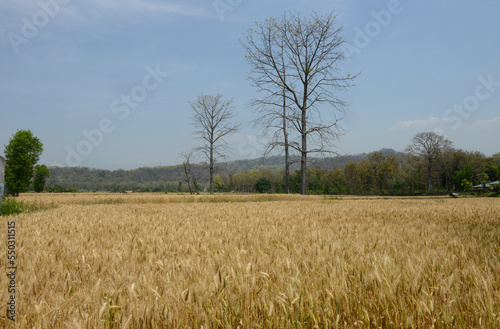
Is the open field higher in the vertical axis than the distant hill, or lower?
lower

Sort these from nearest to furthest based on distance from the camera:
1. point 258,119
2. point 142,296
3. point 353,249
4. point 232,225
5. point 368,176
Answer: point 142,296, point 353,249, point 232,225, point 258,119, point 368,176

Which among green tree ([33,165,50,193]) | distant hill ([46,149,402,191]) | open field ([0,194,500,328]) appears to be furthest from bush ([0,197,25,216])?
distant hill ([46,149,402,191])

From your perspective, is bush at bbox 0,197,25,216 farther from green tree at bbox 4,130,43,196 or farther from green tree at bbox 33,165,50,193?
green tree at bbox 33,165,50,193

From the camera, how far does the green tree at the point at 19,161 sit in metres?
36.4

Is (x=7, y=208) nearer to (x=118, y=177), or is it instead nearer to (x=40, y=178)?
(x=40, y=178)

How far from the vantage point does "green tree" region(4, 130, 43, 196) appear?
3644 centimetres

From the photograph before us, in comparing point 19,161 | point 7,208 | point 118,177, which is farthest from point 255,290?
point 118,177

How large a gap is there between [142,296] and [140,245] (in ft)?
5.23

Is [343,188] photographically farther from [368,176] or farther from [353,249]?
[353,249]

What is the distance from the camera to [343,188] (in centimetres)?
6750

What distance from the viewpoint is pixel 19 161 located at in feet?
121

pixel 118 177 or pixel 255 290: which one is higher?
pixel 118 177

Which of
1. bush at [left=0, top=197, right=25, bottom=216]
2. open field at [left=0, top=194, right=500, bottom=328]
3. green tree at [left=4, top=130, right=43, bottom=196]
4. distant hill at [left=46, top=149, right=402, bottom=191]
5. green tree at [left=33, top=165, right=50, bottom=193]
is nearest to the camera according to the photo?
open field at [left=0, top=194, right=500, bottom=328]

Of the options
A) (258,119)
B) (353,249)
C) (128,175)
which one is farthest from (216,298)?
(128,175)
